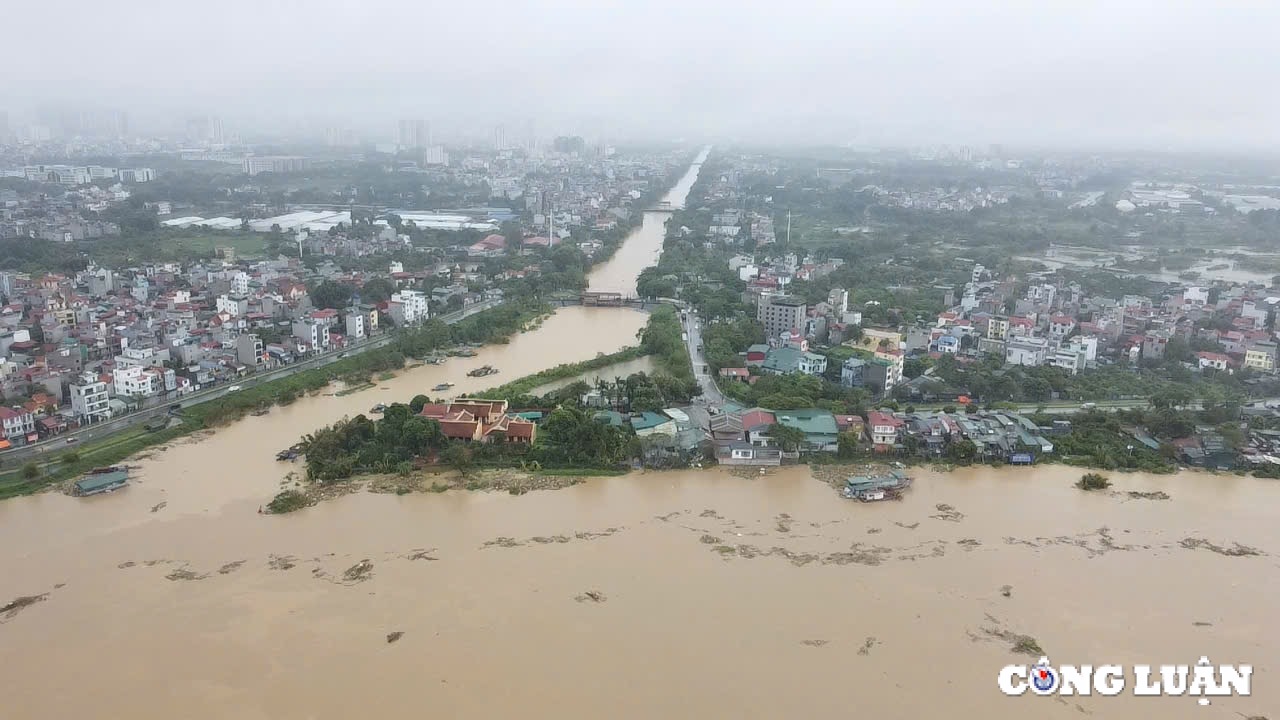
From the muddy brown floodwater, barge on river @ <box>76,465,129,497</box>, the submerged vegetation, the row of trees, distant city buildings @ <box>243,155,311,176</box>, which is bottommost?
the muddy brown floodwater

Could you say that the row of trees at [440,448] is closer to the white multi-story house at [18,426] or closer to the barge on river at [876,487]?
the barge on river at [876,487]

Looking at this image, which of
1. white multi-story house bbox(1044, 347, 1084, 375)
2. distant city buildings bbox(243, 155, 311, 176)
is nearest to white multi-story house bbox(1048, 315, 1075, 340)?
white multi-story house bbox(1044, 347, 1084, 375)

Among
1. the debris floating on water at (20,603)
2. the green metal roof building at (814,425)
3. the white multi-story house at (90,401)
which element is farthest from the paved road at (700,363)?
the white multi-story house at (90,401)

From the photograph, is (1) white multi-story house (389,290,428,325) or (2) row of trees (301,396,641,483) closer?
(2) row of trees (301,396,641,483)

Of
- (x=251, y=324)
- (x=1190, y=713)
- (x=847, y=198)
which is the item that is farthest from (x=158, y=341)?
(x=847, y=198)

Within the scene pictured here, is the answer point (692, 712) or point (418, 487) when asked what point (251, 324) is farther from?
point (692, 712)

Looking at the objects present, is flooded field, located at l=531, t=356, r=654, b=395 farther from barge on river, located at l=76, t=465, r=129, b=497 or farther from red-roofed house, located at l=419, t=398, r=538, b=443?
barge on river, located at l=76, t=465, r=129, b=497

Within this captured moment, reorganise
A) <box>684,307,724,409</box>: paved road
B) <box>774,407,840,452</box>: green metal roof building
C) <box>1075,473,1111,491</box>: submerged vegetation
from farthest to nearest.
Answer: <box>684,307,724,409</box>: paved road
<box>774,407,840,452</box>: green metal roof building
<box>1075,473,1111,491</box>: submerged vegetation
